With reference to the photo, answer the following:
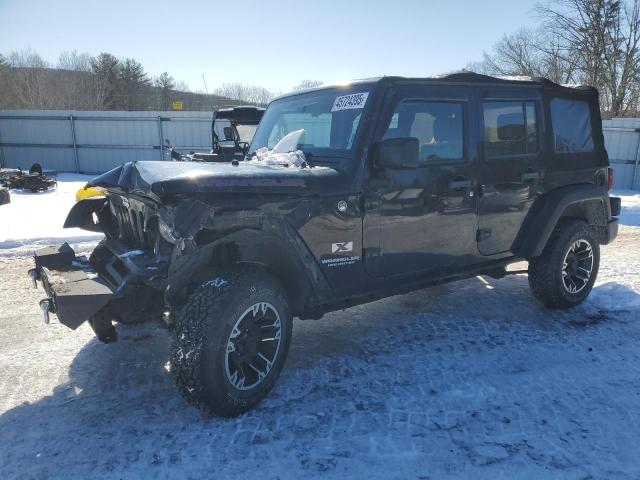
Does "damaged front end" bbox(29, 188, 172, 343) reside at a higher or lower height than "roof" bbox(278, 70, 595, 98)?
lower

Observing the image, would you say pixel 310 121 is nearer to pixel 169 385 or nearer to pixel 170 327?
pixel 170 327

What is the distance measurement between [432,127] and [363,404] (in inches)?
80.6

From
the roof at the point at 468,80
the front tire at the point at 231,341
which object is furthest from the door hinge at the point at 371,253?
the roof at the point at 468,80

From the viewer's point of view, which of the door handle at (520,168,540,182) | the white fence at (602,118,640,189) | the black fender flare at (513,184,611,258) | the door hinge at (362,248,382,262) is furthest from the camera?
the white fence at (602,118,640,189)

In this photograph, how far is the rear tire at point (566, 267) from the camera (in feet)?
14.3

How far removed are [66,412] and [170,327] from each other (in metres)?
0.80

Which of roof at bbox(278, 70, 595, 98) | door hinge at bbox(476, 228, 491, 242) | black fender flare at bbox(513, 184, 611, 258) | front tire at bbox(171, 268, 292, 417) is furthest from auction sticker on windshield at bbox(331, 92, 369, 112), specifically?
black fender flare at bbox(513, 184, 611, 258)

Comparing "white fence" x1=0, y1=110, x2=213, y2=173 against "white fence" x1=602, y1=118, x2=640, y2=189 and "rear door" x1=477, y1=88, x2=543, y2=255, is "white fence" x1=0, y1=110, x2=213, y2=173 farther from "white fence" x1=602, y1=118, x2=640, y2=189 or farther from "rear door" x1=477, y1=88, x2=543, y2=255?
"rear door" x1=477, y1=88, x2=543, y2=255

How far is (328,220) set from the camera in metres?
3.04

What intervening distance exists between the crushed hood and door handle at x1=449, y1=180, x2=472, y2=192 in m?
0.97

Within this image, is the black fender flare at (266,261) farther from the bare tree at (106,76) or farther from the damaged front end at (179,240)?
the bare tree at (106,76)

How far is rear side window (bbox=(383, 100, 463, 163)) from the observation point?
3.39 metres

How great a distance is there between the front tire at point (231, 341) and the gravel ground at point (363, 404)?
18 centimetres

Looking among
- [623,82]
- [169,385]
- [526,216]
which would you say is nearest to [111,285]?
[169,385]
